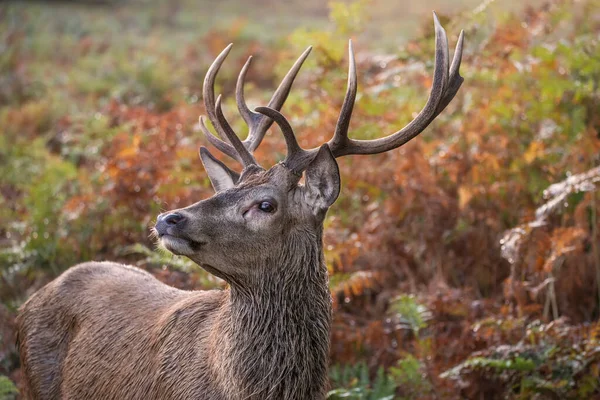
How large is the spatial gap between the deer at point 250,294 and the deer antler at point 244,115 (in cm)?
2

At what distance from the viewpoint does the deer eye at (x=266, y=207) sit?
4.32 meters

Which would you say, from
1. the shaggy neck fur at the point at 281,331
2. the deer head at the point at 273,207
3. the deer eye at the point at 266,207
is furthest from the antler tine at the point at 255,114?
the shaggy neck fur at the point at 281,331

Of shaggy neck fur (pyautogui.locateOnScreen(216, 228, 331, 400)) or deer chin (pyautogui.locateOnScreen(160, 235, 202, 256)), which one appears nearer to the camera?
deer chin (pyautogui.locateOnScreen(160, 235, 202, 256))

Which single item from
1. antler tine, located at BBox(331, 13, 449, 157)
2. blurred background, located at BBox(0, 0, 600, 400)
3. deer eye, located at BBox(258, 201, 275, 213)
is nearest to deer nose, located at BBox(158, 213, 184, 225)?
deer eye, located at BBox(258, 201, 275, 213)

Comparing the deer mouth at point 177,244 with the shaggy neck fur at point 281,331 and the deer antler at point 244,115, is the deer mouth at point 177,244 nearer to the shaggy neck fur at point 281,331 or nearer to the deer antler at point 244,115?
the shaggy neck fur at point 281,331

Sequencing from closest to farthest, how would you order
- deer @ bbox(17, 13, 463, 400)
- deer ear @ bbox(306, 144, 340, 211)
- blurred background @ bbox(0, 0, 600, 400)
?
deer @ bbox(17, 13, 463, 400) → deer ear @ bbox(306, 144, 340, 211) → blurred background @ bbox(0, 0, 600, 400)

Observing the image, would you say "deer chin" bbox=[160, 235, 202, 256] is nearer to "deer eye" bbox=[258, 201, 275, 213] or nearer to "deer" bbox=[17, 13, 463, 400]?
"deer" bbox=[17, 13, 463, 400]

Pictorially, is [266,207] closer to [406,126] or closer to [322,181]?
[322,181]

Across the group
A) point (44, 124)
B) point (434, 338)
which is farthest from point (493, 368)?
point (44, 124)

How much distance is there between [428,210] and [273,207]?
2.96 meters

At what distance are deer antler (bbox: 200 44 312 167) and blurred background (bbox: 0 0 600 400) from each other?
4.80 ft

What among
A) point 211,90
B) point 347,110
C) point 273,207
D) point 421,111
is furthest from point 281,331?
point 211,90

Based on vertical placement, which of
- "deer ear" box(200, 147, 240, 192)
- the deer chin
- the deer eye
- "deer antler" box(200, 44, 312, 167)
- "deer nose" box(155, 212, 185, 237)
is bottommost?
the deer chin

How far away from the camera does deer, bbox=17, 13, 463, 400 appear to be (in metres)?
4.25
